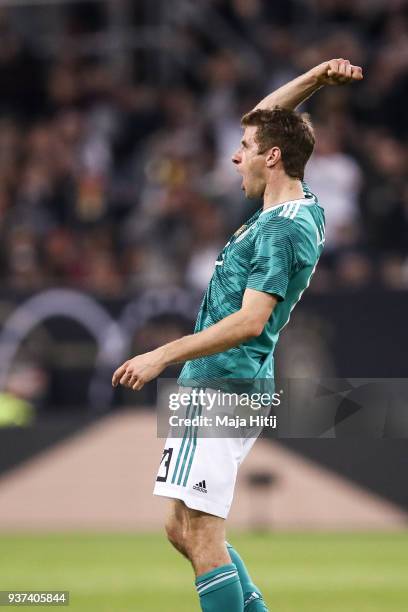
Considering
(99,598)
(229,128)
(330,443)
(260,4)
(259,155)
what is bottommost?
(99,598)

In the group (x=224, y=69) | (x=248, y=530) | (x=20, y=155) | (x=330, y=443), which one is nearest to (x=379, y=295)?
(x=330, y=443)

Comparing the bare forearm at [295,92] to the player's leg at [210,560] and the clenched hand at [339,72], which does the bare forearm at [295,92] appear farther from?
the player's leg at [210,560]

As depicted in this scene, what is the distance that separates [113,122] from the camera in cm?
1516

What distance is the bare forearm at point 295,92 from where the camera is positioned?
19.8 feet

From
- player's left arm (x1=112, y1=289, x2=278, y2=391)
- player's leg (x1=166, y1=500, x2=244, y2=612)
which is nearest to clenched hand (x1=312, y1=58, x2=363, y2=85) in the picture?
player's left arm (x1=112, y1=289, x2=278, y2=391)

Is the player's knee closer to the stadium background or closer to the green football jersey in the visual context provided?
the green football jersey

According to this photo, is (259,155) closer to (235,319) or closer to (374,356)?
(235,319)

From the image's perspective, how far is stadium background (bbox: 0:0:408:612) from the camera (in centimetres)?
1076

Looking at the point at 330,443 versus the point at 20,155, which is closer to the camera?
the point at 330,443

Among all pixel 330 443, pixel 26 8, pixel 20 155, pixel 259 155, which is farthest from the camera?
pixel 26 8

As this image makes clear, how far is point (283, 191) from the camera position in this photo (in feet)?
18.9

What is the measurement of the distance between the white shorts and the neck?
968mm

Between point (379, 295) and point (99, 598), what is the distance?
4705mm

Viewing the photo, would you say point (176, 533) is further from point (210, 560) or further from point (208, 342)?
point (208, 342)
